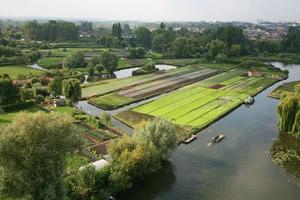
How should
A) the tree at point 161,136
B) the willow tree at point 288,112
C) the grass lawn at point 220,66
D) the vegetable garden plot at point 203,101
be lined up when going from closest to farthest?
the tree at point 161,136 < the willow tree at point 288,112 < the vegetable garden plot at point 203,101 < the grass lawn at point 220,66

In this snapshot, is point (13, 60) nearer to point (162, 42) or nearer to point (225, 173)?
point (162, 42)

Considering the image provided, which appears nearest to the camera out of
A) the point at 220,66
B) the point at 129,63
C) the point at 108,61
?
the point at 108,61

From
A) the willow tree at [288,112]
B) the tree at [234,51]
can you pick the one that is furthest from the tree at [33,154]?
the tree at [234,51]

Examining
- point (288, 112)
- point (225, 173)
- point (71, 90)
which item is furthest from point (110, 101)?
point (225, 173)

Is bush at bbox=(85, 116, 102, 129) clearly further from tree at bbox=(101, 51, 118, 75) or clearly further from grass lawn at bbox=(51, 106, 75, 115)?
tree at bbox=(101, 51, 118, 75)

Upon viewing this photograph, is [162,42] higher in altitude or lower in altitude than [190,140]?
higher

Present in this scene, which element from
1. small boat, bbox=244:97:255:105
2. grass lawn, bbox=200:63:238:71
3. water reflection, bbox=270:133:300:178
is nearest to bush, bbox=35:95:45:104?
small boat, bbox=244:97:255:105

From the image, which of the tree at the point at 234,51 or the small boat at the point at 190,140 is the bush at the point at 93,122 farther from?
the tree at the point at 234,51
